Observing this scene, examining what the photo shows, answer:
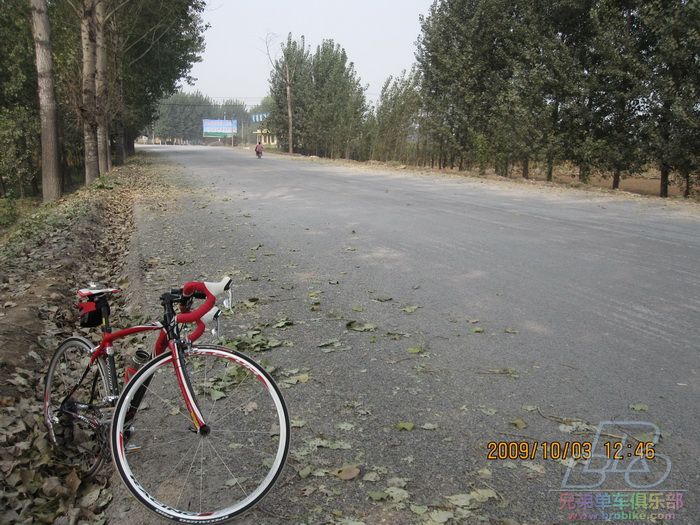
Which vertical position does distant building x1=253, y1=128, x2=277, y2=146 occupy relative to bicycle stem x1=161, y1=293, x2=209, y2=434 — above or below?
above

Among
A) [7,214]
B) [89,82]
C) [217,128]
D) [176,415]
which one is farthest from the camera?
[217,128]

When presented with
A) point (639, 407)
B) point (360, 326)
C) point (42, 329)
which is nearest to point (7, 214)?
point (42, 329)

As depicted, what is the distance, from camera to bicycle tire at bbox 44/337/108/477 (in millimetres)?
3264

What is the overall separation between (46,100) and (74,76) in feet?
17.8

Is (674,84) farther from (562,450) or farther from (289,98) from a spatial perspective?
(289,98)

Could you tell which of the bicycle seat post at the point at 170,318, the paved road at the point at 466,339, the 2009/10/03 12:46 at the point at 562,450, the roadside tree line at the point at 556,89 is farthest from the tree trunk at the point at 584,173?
the bicycle seat post at the point at 170,318

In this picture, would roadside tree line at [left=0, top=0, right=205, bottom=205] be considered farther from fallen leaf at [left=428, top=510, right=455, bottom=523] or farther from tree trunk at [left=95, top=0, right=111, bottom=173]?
fallen leaf at [left=428, top=510, right=455, bottom=523]

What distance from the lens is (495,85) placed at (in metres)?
23.3

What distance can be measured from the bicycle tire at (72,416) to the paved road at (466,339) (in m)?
1.25

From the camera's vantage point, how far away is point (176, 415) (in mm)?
3512

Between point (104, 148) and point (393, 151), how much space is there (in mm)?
17137

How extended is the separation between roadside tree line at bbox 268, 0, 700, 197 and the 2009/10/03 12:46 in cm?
1504

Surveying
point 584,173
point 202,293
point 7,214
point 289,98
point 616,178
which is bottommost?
point 7,214

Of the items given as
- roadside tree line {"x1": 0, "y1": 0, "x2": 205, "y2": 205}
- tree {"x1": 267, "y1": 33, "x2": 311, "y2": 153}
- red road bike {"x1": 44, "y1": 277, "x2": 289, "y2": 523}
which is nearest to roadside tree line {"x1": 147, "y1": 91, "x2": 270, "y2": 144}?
tree {"x1": 267, "y1": 33, "x2": 311, "y2": 153}
